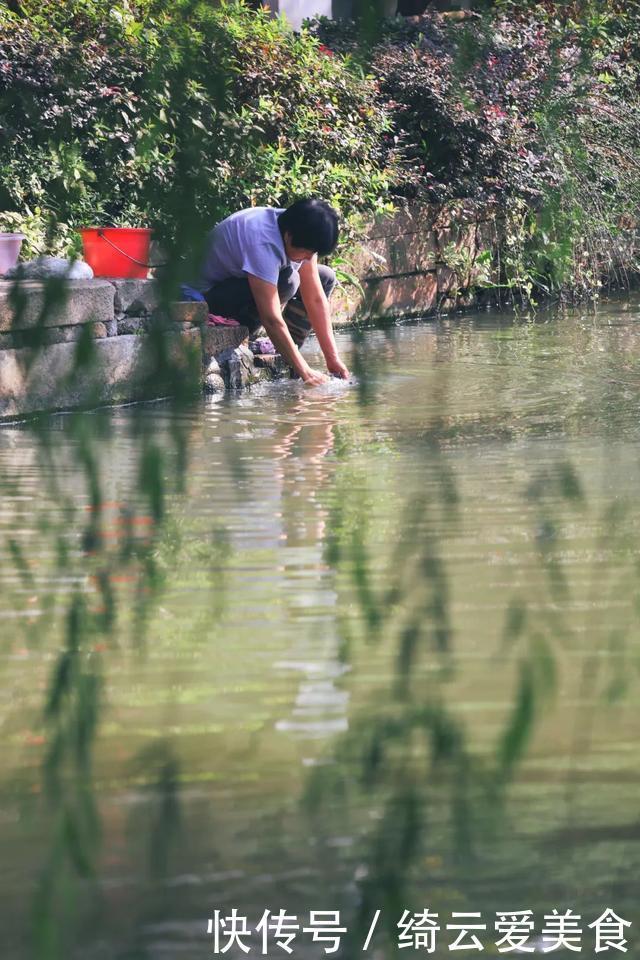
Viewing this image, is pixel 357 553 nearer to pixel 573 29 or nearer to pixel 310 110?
pixel 573 29

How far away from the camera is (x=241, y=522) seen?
453 cm

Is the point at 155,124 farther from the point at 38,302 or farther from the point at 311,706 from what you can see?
the point at 311,706

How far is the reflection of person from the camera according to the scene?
717 cm

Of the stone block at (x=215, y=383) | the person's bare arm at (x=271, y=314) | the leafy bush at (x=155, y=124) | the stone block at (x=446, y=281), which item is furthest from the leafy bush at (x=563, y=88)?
the stone block at (x=446, y=281)

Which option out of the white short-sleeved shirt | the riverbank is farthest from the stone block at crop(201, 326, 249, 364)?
the white short-sleeved shirt

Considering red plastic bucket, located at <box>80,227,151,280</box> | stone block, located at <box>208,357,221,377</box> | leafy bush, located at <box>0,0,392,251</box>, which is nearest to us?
leafy bush, located at <box>0,0,392,251</box>

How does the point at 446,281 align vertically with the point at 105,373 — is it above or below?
above

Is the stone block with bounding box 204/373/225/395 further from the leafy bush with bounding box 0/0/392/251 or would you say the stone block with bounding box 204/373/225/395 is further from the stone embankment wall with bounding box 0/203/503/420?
the leafy bush with bounding box 0/0/392/251

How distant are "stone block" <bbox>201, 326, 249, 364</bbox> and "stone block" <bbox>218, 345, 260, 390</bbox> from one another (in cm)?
3

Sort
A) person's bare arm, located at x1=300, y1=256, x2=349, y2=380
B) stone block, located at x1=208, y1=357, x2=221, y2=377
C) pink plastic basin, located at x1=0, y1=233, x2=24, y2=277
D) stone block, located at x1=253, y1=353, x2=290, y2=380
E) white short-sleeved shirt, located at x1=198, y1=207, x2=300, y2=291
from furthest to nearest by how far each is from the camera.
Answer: stone block, located at x1=253, y1=353, x2=290, y2=380 < stone block, located at x1=208, y1=357, x2=221, y2=377 < person's bare arm, located at x1=300, y1=256, x2=349, y2=380 < white short-sleeved shirt, located at x1=198, y1=207, x2=300, y2=291 < pink plastic basin, located at x1=0, y1=233, x2=24, y2=277

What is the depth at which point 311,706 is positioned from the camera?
280 centimetres

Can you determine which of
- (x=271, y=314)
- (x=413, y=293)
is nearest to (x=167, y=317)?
(x=271, y=314)

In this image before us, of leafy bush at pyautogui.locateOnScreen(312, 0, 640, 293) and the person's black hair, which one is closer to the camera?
leafy bush at pyautogui.locateOnScreen(312, 0, 640, 293)

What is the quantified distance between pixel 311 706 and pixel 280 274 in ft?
17.6
